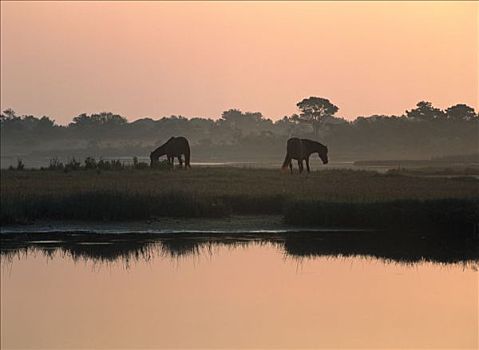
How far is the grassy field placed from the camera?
70.0 ft

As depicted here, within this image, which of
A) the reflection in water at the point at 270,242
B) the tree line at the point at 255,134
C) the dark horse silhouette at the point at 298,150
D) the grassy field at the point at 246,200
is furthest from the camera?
the tree line at the point at 255,134

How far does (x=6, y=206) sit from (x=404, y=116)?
7290 centimetres

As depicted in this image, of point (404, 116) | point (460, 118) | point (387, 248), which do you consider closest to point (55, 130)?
point (404, 116)

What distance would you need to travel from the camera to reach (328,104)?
95.1 m

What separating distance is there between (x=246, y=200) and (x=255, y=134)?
7762 centimetres

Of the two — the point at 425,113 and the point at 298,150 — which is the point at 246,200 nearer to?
the point at 298,150

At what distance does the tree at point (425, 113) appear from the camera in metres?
84.6

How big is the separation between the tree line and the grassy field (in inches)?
2023

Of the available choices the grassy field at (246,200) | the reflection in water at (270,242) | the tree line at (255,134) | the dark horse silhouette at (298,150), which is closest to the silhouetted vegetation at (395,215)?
the grassy field at (246,200)

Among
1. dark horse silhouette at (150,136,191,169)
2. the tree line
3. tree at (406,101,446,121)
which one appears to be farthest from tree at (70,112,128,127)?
dark horse silhouette at (150,136,191,169)

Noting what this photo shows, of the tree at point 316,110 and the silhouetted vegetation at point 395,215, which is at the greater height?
the tree at point 316,110

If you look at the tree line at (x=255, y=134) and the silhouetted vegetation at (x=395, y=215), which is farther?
the tree line at (x=255, y=134)

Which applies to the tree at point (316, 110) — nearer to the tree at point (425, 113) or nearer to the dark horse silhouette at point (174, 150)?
the tree at point (425, 113)

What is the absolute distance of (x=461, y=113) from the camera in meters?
83.6
